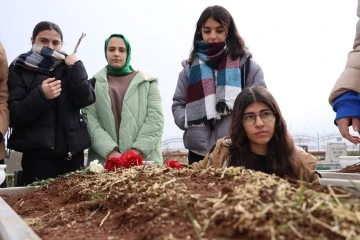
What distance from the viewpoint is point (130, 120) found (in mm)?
4031

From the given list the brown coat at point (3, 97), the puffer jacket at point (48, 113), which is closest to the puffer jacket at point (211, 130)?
the puffer jacket at point (48, 113)

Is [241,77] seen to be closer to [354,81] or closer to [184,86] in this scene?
[184,86]

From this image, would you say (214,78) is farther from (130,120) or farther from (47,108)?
(47,108)

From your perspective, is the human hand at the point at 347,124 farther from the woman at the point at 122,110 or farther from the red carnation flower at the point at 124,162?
the woman at the point at 122,110

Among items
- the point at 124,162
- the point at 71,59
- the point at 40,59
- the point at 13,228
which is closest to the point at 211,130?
the point at 124,162

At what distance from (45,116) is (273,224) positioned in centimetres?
295

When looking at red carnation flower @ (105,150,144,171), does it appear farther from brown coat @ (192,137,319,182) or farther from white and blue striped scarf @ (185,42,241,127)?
white and blue striped scarf @ (185,42,241,127)

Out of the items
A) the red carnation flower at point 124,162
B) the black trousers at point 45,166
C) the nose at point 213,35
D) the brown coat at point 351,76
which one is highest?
the nose at point 213,35

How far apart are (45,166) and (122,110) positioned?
79 cm

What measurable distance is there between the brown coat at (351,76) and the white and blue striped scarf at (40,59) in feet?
7.54

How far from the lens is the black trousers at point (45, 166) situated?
3.71 metres

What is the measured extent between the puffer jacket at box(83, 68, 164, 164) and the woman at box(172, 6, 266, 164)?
1.13ft

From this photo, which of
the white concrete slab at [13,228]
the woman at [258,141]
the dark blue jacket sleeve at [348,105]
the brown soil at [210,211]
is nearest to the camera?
the brown soil at [210,211]

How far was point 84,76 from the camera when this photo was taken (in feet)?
12.5
